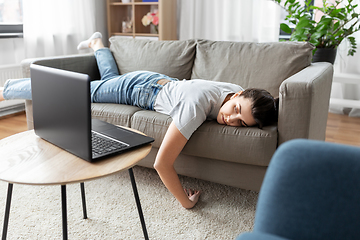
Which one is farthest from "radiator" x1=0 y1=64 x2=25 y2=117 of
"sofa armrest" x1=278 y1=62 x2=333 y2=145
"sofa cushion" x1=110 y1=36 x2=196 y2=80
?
"sofa armrest" x1=278 y1=62 x2=333 y2=145

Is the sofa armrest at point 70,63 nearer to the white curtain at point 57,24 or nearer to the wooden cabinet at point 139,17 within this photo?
the white curtain at point 57,24

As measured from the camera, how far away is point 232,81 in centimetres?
199

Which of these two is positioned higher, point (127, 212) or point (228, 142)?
point (228, 142)

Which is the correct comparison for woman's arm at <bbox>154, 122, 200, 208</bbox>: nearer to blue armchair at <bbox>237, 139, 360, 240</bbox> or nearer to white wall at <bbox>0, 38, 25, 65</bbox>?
blue armchair at <bbox>237, 139, 360, 240</bbox>

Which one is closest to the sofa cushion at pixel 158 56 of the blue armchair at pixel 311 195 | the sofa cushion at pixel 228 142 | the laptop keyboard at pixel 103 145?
the sofa cushion at pixel 228 142

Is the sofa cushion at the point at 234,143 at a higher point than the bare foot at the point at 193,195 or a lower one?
higher

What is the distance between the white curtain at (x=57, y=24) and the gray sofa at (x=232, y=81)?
3.36 feet

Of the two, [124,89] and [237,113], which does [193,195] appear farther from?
[124,89]

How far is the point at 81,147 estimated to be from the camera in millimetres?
927

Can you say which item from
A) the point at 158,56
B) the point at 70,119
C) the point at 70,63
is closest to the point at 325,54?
the point at 158,56

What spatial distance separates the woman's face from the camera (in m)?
1.46

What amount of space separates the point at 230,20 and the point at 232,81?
1.68 metres

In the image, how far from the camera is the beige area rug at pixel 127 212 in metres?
1.33

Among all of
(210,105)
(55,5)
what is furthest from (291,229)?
(55,5)
